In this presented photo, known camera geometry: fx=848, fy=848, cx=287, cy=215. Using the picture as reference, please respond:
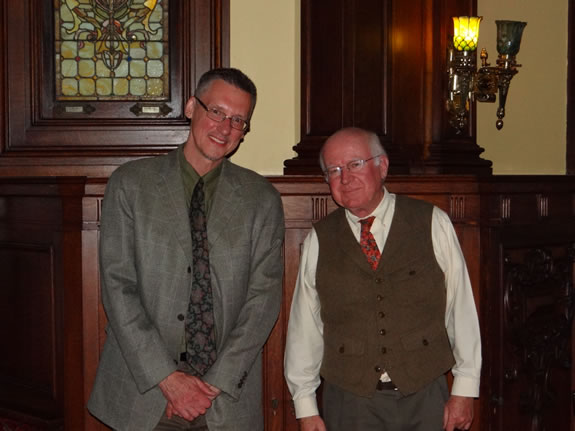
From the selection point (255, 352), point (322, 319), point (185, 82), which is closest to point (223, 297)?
point (255, 352)

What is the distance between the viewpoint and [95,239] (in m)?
3.27

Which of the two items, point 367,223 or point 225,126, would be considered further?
point 367,223

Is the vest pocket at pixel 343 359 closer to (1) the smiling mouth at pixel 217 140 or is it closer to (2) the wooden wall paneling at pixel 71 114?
(1) the smiling mouth at pixel 217 140

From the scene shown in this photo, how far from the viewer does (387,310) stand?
2555mm

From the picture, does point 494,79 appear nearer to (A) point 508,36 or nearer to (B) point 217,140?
(A) point 508,36

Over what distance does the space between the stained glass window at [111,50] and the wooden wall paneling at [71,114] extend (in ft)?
0.14

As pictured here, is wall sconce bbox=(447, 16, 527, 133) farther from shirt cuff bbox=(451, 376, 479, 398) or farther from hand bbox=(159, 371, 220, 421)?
hand bbox=(159, 371, 220, 421)

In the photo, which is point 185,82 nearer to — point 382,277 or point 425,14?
point 425,14

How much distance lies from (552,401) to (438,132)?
4.45 feet

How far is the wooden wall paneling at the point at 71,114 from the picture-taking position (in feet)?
13.1

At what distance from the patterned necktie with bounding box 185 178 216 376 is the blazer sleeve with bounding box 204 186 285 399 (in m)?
0.04

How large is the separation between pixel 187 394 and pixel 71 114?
6.77 feet

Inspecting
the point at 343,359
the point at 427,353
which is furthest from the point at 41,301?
the point at 427,353

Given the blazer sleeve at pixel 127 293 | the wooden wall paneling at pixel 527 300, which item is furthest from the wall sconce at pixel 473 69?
the blazer sleeve at pixel 127 293
